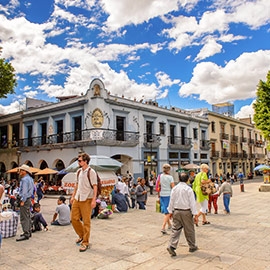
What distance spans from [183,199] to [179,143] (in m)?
24.8

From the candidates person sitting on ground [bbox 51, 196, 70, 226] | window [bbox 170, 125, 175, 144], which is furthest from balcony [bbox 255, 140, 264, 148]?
person sitting on ground [bbox 51, 196, 70, 226]

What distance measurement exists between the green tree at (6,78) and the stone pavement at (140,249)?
17.0 m

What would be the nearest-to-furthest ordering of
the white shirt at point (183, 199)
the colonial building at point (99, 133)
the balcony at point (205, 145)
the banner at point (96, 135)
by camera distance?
the white shirt at point (183, 199)
the banner at point (96, 135)
the colonial building at point (99, 133)
the balcony at point (205, 145)

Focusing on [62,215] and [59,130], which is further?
[59,130]

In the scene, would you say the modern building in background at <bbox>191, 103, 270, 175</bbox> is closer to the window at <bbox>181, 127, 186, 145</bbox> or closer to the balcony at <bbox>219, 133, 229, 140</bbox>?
the balcony at <bbox>219, 133, 229, 140</bbox>

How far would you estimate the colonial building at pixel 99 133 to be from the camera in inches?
866

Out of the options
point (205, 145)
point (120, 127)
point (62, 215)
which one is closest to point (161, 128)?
point (120, 127)

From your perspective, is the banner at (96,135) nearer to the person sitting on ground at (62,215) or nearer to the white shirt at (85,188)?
the person sitting on ground at (62,215)

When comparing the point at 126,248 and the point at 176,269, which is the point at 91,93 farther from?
the point at 176,269

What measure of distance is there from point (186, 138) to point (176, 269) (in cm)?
2684

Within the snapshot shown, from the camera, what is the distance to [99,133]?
21609mm

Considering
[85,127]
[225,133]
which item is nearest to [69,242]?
[85,127]

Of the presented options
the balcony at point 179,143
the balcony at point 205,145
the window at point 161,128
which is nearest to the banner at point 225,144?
the balcony at point 205,145

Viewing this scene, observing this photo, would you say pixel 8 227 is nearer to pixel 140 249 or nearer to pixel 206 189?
pixel 140 249
